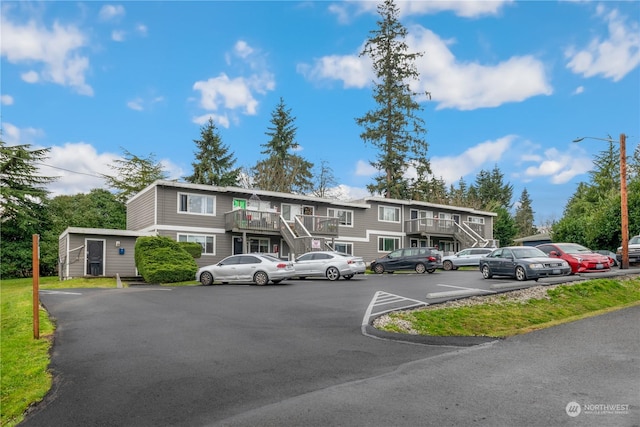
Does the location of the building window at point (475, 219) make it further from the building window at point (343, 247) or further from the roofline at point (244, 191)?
the building window at point (343, 247)

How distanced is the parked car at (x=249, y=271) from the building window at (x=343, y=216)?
1705 centimetres

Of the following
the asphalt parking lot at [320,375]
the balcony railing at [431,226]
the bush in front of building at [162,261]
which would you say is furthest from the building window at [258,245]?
the asphalt parking lot at [320,375]

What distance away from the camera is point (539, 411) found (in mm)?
5426

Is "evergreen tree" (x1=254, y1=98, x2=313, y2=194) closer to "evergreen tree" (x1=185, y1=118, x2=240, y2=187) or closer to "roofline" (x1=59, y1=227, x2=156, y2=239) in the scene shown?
"evergreen tree" (x1=185, y1=118, x2=240, y2=187)

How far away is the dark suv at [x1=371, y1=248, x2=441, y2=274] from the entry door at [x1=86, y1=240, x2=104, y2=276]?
16.1 m

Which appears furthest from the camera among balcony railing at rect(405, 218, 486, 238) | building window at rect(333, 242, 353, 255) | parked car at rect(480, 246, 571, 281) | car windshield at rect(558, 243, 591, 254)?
balcony railing at rect(405, 218, 486, 238)

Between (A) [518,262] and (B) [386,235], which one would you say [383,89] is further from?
(A) [518,262]

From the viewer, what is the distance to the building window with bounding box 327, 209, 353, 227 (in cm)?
3903

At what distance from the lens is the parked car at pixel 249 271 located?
2125cm

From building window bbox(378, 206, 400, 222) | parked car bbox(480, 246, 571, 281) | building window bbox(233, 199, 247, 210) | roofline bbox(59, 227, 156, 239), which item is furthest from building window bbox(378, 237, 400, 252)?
parked car bbox(480, 246, 571, 281)

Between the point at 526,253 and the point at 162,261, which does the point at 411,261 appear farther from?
the point at 162,261

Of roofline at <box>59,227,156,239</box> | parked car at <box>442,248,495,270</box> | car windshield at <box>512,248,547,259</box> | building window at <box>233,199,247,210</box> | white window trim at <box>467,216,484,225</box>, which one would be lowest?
parked car at <box>442,248,495,270</box>

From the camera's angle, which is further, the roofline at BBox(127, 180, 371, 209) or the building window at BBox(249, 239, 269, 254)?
the building window at BBox(249, 239, 269, 254)

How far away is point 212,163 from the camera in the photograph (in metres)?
55.9
